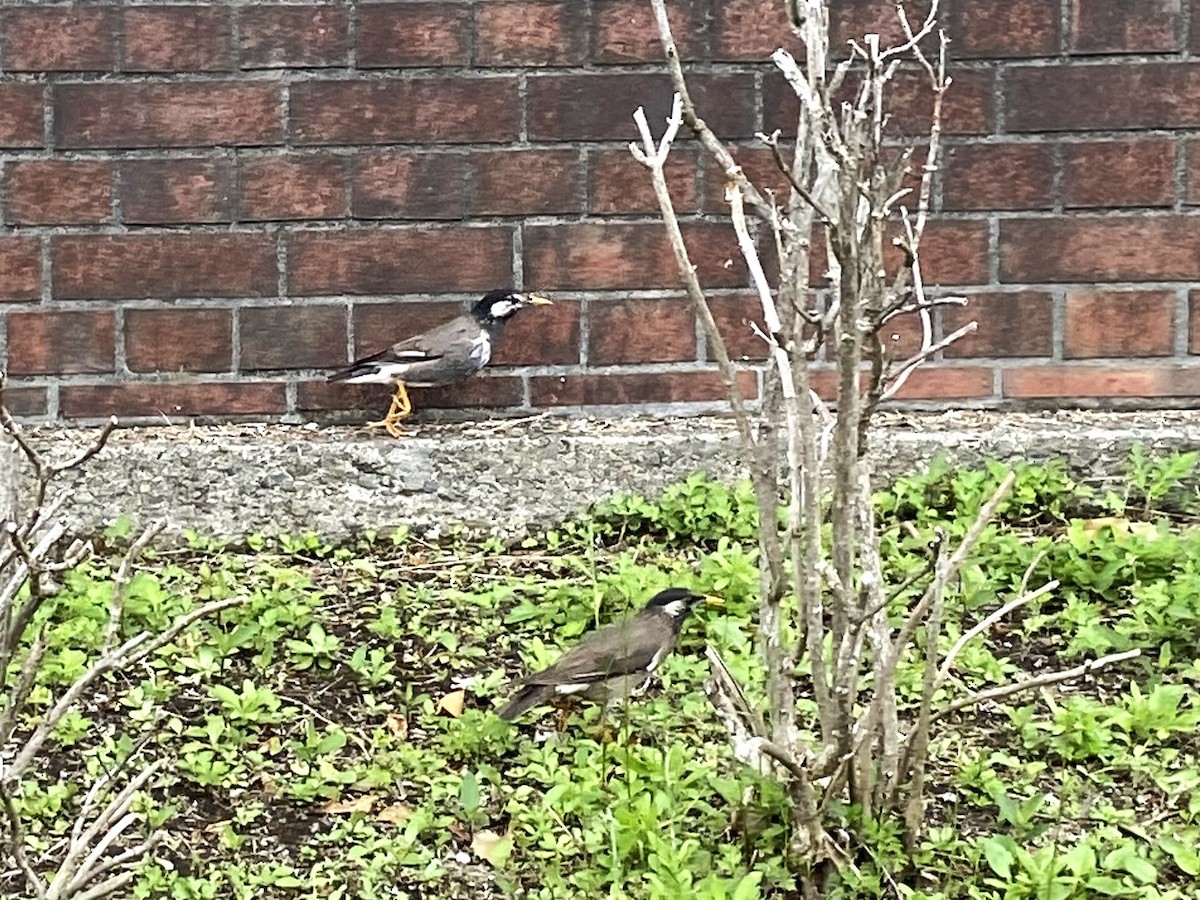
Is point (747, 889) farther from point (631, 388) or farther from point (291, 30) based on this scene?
point (291, 30)

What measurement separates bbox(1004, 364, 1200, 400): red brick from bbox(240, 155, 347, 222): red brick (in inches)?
72.8

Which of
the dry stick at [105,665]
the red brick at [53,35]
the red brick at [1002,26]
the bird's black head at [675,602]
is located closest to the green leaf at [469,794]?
the bird's black head at [675,602]

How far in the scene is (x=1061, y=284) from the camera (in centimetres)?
424

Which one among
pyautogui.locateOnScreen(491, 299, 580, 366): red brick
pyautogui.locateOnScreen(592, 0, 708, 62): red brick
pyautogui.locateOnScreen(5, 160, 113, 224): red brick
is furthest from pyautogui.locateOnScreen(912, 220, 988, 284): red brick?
pyautogui.locateOnScreen(5, 160, 113, 224): red brick

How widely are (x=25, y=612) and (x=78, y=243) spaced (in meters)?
2.44

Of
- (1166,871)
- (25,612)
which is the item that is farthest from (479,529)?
(25,612)

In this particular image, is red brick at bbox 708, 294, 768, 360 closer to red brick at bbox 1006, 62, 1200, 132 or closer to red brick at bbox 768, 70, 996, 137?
red brick at bbox 768, 70, 996, 137

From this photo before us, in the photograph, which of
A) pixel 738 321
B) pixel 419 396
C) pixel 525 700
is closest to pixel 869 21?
pixel 738 321

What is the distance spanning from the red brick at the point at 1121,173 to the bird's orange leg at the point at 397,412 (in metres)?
1.82

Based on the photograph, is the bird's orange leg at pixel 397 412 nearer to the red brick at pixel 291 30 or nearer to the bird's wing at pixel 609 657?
the red brick at pixel 291 30

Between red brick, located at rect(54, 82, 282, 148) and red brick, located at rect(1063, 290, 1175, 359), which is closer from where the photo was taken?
red brick, located at rect(54, 82, 282, 148)

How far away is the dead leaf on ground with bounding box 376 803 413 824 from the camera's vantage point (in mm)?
3043

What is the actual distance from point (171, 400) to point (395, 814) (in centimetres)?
163

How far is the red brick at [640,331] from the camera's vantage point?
4246mm
